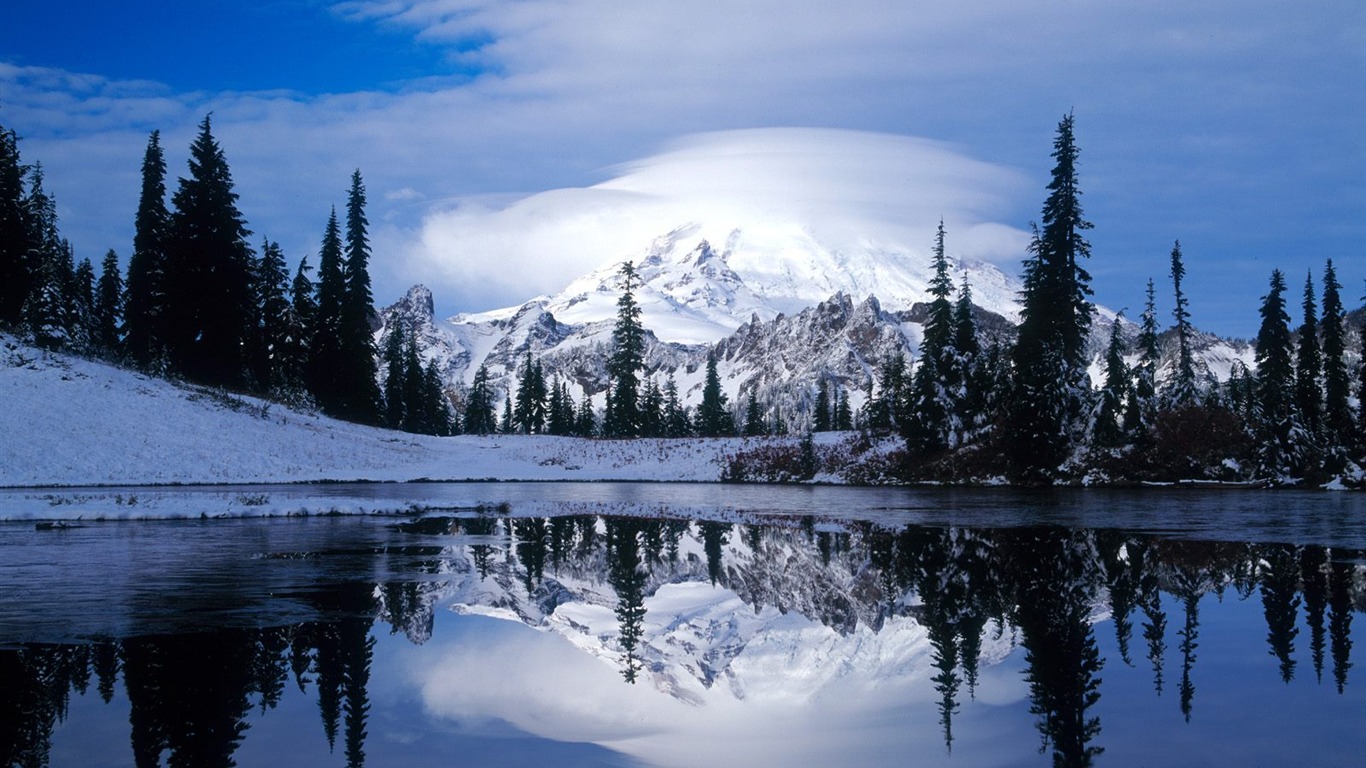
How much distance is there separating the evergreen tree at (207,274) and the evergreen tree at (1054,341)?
49.4 m

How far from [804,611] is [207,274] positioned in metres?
59.5

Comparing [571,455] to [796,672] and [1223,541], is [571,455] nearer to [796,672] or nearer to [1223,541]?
[1223,541]

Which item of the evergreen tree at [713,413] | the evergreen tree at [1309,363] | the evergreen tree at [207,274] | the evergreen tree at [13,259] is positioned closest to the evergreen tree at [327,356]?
the evergreen tree at [207,274]

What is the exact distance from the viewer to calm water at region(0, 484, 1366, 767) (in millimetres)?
7652

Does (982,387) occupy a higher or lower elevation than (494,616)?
higher

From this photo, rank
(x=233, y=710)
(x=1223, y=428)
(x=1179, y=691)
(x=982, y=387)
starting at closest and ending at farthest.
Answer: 1. (x=233, y=710)
2. (x=1179, y=691)
3. (x=1223, y=428)
4. (x=982, y=387)

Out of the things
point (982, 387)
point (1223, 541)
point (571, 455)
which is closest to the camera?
point (1223, 541)

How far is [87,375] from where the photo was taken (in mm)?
51531

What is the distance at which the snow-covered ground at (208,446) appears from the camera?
43.8 meters

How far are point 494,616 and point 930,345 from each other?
5391 cm

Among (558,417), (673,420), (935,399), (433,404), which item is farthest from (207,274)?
(673,420)

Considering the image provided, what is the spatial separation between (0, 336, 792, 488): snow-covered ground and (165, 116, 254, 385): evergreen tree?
6.36 m

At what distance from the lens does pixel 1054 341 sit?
179 ft

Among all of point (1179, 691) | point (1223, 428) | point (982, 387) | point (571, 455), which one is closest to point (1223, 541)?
point (1179, 691)
